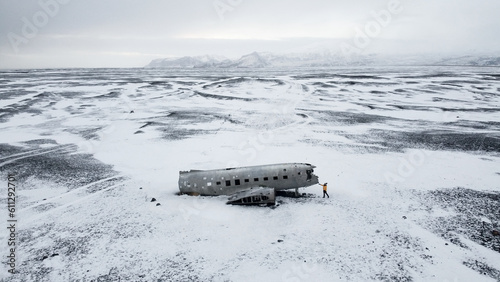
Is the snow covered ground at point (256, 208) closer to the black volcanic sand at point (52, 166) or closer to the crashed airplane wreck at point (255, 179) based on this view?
the black volcanic sand at point (52, 166)

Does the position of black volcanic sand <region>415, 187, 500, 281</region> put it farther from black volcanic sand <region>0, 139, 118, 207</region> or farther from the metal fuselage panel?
black volcanic sand <region>0, 139, 118, 207</region>

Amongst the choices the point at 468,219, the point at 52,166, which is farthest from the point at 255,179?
the point at 52,166

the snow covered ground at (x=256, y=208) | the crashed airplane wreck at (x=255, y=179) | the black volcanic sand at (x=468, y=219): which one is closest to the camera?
the snow covered ground at (x=256, y=208)

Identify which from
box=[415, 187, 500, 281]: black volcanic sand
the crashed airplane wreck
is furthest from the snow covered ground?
the crashed airplane wreck

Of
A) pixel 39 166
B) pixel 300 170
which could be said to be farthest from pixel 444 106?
pixel 39 166

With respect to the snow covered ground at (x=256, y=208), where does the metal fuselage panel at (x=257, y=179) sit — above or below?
above

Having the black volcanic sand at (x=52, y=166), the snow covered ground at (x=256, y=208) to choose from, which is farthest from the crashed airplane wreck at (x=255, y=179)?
the black volcanic sand at (x=52, y=166)
